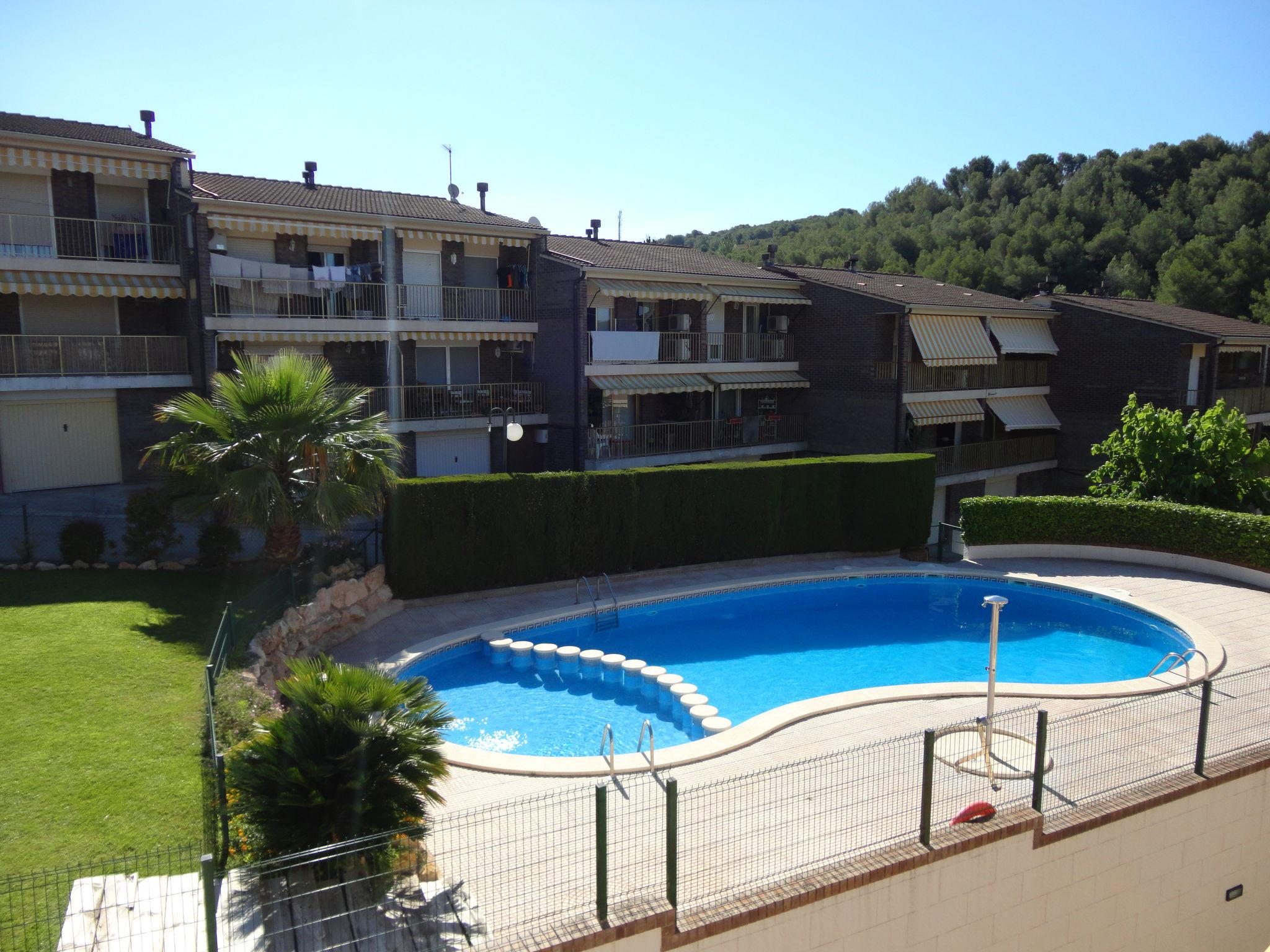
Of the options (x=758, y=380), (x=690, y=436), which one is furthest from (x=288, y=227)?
(x=758, y=380)

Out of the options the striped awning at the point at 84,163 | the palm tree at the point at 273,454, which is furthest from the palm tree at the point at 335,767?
the striped awning at the point at 84,163

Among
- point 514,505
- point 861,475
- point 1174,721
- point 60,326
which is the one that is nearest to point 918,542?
point 861,475

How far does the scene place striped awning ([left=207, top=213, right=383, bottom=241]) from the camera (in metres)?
23.5

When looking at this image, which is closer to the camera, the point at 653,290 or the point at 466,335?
the point at 466,335

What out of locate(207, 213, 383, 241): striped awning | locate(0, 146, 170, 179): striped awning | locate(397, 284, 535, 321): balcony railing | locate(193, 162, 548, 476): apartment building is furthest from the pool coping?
locate(0, 146, 170, 179): striped awning

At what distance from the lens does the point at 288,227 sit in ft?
79.7

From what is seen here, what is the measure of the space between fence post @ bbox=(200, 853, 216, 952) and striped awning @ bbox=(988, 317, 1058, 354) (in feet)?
110

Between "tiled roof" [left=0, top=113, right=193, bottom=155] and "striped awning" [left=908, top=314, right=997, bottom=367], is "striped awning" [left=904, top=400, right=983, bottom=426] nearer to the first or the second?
"striped awning" [left=908, top=314, right=997, bottom=367]

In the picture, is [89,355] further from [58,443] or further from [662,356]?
[662,356]

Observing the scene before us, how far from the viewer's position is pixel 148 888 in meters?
8.10

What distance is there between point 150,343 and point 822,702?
19.6 metres

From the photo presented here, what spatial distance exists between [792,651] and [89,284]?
1948 cm

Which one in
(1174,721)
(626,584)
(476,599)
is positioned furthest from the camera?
(626,584)

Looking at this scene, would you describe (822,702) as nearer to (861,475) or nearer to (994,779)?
(994,779)
